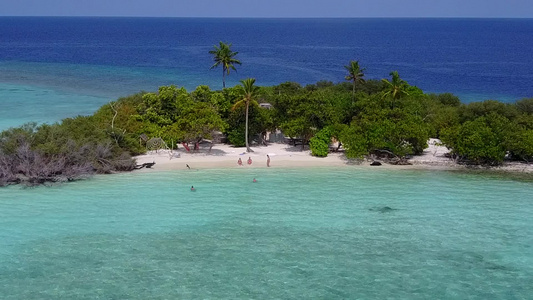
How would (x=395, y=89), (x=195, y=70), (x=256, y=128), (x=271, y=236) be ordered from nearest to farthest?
(x=271, y=236) → (x=395, y=89) → (x=256, y=128) → (x=195, y=70)

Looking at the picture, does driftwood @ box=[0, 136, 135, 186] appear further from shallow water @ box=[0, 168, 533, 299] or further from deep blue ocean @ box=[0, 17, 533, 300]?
deep blue ocean @ box=[0, 17, 533, 300]

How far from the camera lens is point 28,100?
78.9 m

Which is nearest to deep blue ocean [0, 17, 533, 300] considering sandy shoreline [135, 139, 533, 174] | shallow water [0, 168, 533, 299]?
shallow water [0, 168, 533, 299]

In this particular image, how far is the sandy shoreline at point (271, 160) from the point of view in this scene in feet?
150

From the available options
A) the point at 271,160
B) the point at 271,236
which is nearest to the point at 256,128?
the point at 271,160

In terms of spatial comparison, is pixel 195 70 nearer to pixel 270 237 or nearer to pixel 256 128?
pixel 256 128

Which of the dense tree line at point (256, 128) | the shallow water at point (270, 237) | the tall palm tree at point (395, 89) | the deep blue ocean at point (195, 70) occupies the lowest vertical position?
the shallow water at point (270, 237)

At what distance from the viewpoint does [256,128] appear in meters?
50.9

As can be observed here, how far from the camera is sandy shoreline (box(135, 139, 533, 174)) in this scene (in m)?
45.6

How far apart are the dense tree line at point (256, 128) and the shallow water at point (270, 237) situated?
221 centimetres

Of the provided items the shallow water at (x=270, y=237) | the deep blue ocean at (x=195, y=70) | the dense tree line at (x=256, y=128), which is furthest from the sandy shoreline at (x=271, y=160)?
the deep blue ocean at (x=195, y=70)

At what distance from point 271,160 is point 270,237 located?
52.0ft

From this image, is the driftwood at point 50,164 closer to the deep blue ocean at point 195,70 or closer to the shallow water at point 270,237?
the shallow water at point 270,237

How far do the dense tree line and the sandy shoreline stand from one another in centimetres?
98
